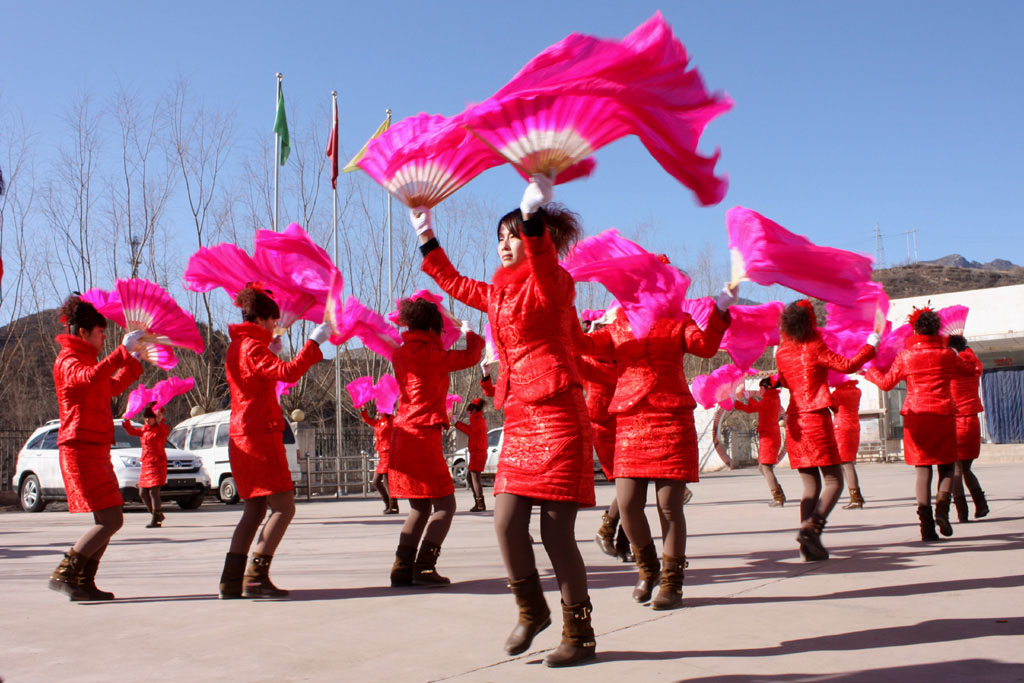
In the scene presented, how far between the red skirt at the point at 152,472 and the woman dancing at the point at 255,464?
816 centimetres

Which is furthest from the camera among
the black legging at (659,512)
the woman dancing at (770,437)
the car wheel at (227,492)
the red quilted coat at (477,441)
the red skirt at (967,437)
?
the car wheel at (227,492)

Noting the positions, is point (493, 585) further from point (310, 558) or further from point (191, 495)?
point (191, 495)

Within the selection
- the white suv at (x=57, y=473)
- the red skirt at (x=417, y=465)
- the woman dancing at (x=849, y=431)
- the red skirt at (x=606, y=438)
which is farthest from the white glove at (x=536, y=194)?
the white suv at (x=57, y=473)

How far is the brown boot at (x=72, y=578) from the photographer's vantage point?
5395 mm

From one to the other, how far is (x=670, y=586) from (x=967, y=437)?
548 centimetres

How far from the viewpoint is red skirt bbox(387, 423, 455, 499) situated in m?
5.80

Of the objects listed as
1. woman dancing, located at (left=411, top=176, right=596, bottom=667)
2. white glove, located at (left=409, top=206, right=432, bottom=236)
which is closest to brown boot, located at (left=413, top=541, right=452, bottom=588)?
woman dancing, located at (left=411, top=176, right=596, bottom=667)

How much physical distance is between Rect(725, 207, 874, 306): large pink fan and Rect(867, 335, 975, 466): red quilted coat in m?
2.94

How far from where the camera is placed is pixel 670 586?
463 cm

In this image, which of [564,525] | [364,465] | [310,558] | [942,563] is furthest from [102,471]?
[364,465]

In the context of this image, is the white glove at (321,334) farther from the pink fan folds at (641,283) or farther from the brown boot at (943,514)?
the brown boot at (943,514)

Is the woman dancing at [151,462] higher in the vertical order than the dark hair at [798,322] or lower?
lower

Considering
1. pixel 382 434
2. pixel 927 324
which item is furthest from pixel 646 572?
pixel 382 434

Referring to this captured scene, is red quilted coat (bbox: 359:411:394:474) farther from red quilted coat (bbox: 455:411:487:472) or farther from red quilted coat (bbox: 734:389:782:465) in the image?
red quilted coat (bbox: 734:389:782:465)
